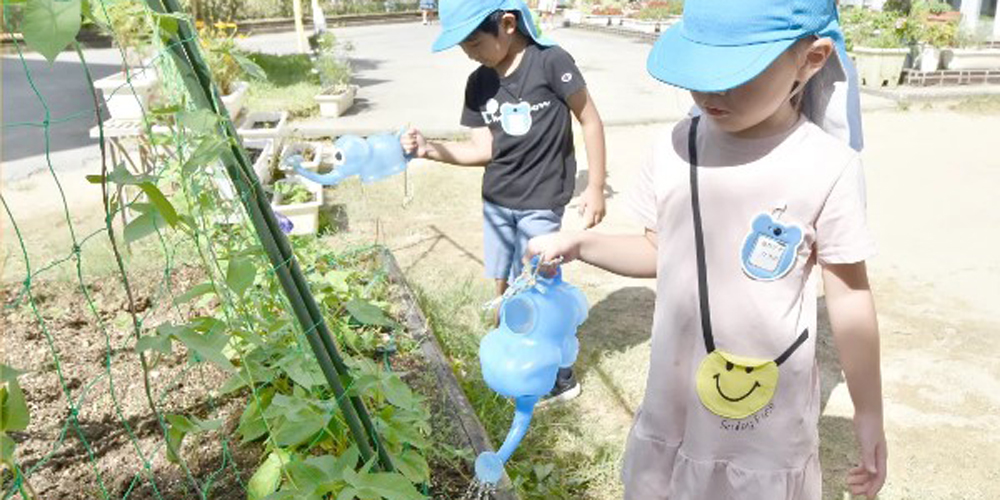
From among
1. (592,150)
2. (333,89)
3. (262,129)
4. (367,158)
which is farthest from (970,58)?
(367,158)

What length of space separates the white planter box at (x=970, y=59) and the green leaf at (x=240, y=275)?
11240 millimetres

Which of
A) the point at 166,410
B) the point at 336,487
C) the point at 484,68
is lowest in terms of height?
the point at 166,410

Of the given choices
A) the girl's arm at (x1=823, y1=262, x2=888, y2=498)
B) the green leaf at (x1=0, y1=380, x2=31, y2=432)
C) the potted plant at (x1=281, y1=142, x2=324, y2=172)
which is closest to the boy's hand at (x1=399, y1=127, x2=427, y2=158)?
the girl's arm at (x1=823, y1=262, x2=888, y2=498)

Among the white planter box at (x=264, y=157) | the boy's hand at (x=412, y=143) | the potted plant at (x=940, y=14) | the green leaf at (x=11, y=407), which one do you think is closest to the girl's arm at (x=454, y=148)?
the boy's hand at (x=412, y=143)

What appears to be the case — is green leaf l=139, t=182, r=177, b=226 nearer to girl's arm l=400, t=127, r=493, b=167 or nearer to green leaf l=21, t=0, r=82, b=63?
green leaf l=21, t=0, r=82, b=63

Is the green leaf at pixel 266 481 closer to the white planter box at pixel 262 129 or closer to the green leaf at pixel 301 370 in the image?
the green leaf at pixel 301 370

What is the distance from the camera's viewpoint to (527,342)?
61.7 inches

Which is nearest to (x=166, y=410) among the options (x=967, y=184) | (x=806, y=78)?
(x=806, y=78)

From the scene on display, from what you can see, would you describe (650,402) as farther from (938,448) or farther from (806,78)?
(938,448)

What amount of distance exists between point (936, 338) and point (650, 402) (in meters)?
2.35

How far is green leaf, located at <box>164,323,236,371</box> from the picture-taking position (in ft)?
3.59

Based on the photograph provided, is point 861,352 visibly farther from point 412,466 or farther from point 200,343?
point 200,343

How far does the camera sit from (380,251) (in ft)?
11.3

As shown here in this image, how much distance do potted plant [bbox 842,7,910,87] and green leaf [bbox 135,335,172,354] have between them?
9982 millimetres
